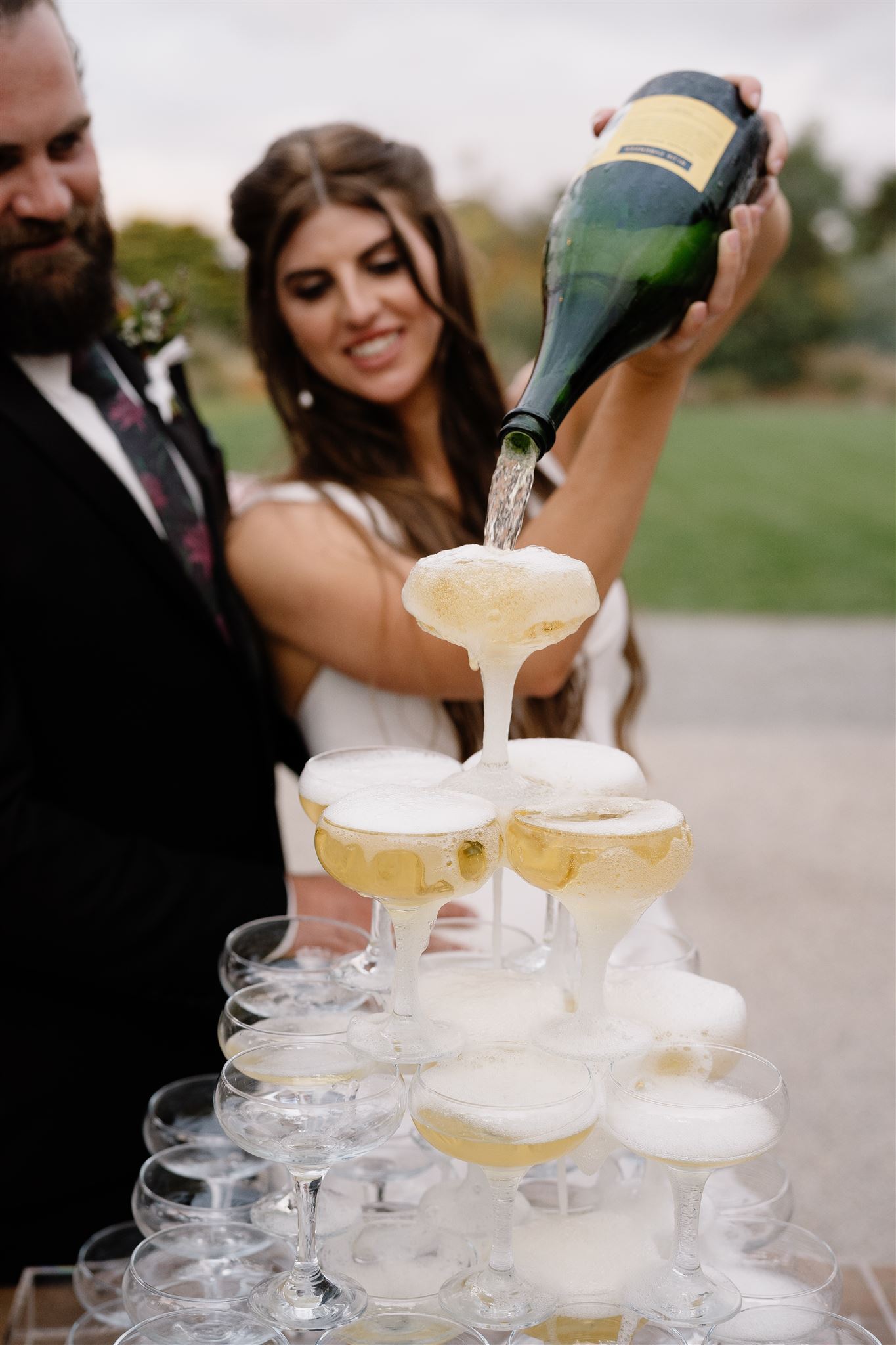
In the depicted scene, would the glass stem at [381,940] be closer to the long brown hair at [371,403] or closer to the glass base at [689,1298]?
the glass base at [689,1298]

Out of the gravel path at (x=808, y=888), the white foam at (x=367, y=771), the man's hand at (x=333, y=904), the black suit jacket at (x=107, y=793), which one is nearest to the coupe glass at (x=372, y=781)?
the white foam at (x=367, y=771)

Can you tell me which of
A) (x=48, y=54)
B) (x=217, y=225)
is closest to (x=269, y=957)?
(x=48, y=54)

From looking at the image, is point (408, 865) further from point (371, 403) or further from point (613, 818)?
point (371, 403)

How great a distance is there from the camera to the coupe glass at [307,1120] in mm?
1042

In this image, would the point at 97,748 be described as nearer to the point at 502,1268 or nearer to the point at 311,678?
the point at 311,678

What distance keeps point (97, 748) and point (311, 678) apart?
458mm

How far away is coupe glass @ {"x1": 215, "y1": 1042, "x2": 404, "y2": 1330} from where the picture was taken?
3.42ft

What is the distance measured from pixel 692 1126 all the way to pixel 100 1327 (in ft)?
2.48

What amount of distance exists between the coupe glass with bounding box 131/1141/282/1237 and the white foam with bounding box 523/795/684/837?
1.90 feet

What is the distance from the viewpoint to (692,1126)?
995 mm

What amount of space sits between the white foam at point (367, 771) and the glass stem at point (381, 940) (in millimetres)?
130

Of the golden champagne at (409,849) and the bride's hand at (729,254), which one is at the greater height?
the bride's hand at (729,254)

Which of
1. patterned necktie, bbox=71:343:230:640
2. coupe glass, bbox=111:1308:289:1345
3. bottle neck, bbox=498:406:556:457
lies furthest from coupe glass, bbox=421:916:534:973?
patterned necktie, bbox=71:343:230:640

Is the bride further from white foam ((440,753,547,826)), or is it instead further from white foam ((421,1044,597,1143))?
white foam ((421,1044,597,1143))
